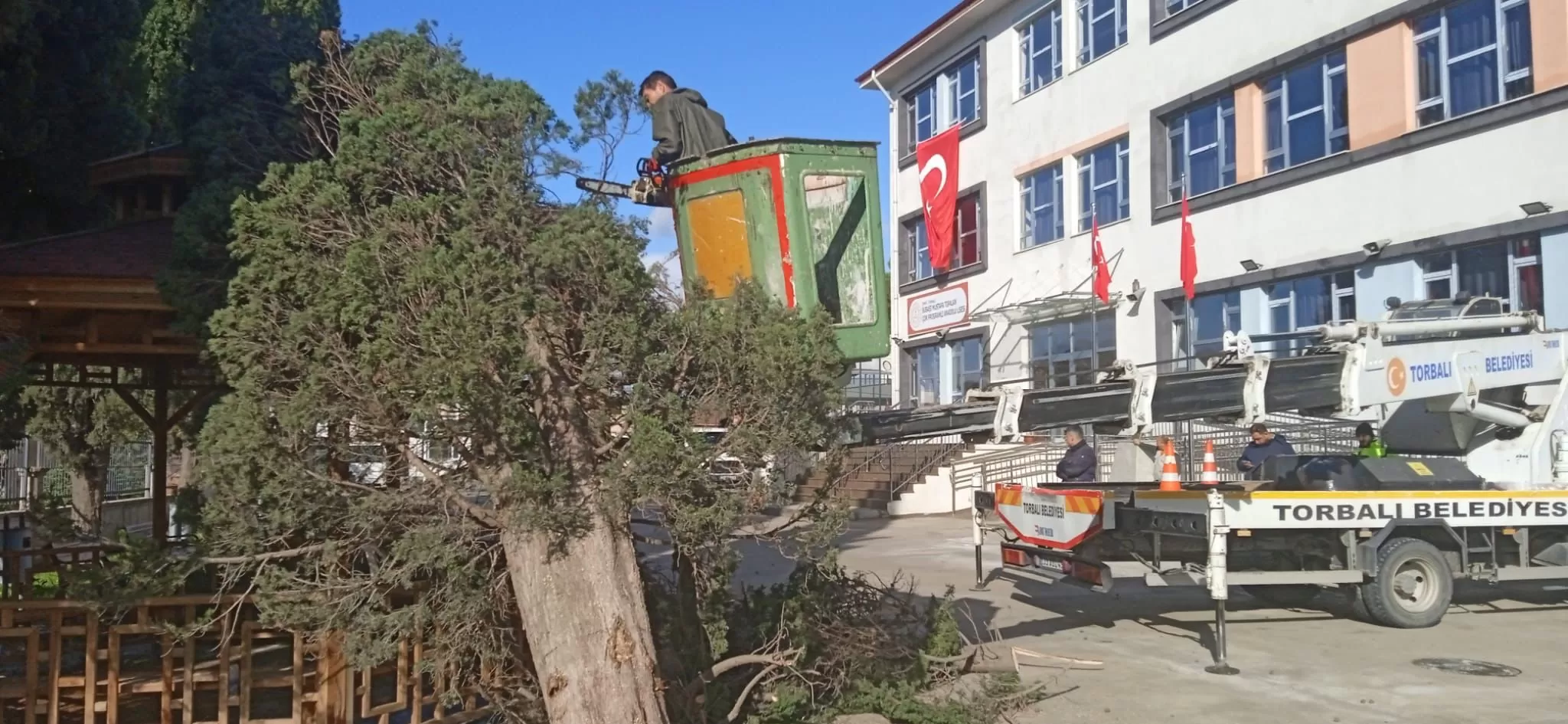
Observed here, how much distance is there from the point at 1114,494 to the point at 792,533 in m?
4.71

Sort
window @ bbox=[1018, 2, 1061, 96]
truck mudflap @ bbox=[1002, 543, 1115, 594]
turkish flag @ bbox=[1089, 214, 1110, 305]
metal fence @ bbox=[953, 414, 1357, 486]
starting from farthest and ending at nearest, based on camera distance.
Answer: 1. window @ bbox=[1018, 2, 1061, 96]
2. turkish flag @ bbox=[1089, 214, 1110, 305]
3. metal fence @ bbox=[953, 414, 1357, 486]
4. truck mudflap @ bbox=[1002, 543, 1115, 594]

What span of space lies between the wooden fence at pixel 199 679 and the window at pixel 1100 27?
18.8 metres

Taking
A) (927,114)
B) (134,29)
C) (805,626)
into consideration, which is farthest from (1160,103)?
(805,626)

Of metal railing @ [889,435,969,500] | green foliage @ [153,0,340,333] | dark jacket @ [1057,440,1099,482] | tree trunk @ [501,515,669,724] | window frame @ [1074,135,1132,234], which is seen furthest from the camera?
metal railing @ [889,435,969,500]

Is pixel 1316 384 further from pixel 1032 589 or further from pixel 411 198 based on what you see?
pixel 411 198

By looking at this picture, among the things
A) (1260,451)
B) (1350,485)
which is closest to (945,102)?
(1260,451)

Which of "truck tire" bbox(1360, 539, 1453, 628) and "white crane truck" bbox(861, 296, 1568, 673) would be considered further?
"truck tire" bbox(1360, 539, 1453, 628)

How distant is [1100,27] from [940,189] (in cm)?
490

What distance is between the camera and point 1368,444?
36.9 feet

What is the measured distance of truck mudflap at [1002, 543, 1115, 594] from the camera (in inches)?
349

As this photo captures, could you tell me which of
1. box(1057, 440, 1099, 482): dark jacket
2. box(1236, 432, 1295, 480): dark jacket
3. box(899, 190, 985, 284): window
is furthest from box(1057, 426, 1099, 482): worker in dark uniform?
box(899, 190, 985, 284): window

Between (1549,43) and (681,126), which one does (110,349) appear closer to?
(681,126)

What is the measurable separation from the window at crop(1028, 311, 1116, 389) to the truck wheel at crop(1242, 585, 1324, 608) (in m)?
9.53

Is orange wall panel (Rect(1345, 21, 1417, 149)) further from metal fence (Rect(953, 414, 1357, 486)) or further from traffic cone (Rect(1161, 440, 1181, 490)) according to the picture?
traffic cone (Rect(1161, 440, 1181, 490))
